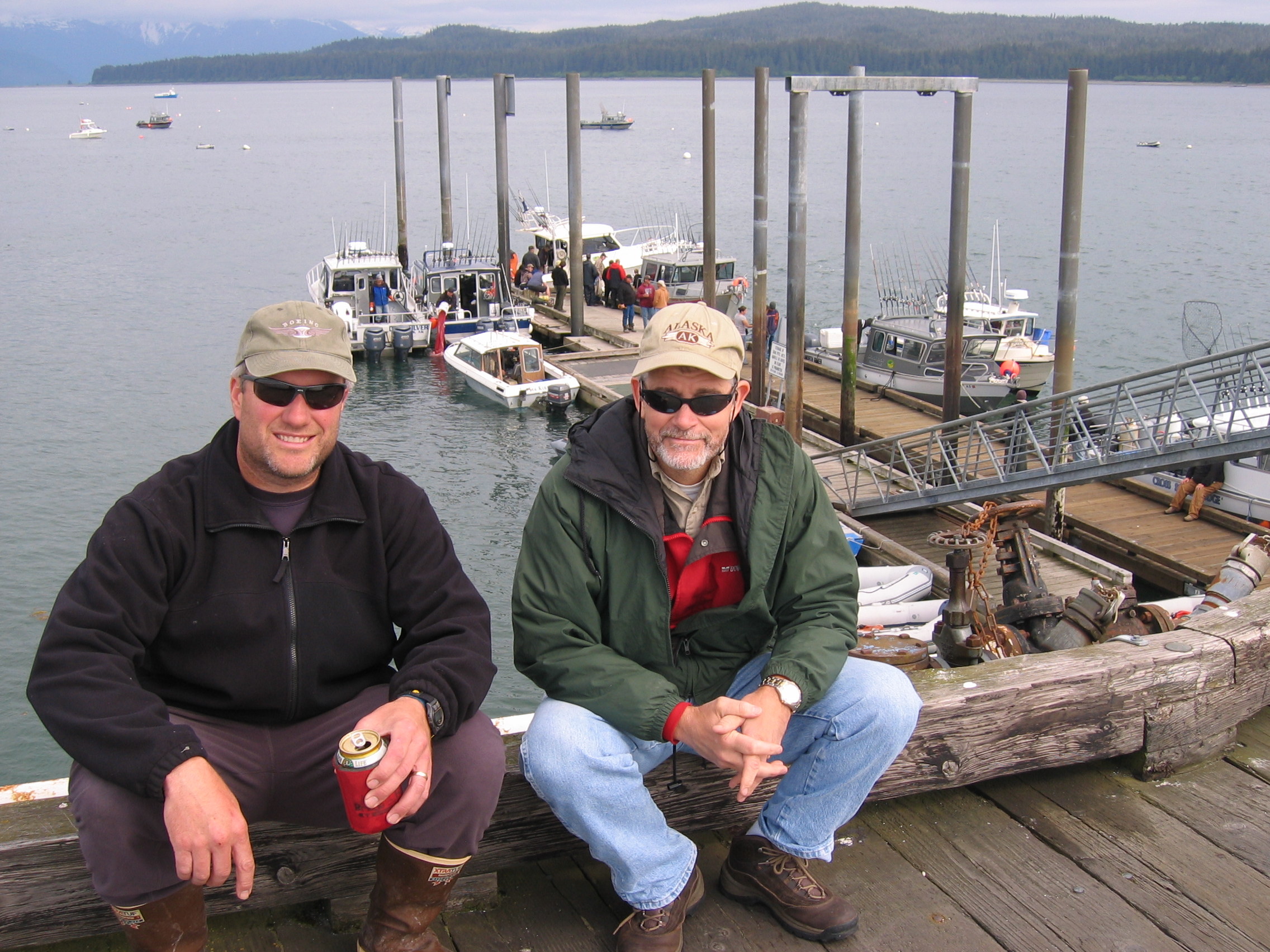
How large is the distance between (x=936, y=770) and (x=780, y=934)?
79cm

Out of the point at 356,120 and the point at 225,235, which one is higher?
the point at 356,120

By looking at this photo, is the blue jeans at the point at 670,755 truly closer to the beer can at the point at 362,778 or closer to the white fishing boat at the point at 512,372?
the beer can at the point at 362,778

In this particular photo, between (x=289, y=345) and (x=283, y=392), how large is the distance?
0.36 feet

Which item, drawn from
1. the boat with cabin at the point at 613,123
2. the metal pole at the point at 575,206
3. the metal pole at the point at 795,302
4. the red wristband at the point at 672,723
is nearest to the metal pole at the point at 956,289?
the metal pole at the point at 795,302

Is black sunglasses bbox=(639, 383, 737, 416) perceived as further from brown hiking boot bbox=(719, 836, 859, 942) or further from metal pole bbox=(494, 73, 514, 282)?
metal pole bbox=(494, 73, 514, 282)

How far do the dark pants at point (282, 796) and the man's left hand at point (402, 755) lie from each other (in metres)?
0.08

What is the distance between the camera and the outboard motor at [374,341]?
2662cm

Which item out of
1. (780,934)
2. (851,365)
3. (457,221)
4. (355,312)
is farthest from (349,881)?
(457,221)

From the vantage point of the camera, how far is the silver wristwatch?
8.99 ft

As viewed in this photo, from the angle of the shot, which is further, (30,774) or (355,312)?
(355,312)

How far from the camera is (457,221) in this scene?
2464 inches

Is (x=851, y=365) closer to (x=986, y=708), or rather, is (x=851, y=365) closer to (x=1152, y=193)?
(x=986, y=708)

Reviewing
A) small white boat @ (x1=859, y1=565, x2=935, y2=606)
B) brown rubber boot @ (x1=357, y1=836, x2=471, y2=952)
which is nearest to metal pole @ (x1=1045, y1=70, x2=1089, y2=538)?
small white boat @ (x1=859, y1=565, x2=935, y2=606)

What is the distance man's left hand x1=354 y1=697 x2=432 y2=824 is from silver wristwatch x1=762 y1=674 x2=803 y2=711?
0.82 meters
